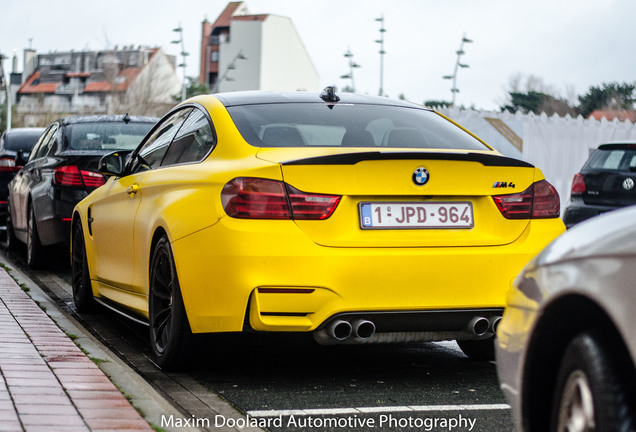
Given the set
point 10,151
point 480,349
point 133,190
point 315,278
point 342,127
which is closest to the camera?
point 315,278

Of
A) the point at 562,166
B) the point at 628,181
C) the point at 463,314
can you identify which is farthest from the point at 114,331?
the point at 562,166

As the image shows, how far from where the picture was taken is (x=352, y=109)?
6.07 meters

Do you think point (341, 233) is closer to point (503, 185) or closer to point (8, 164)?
point (503, 185)

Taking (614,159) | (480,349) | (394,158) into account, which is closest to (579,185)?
(614,159)

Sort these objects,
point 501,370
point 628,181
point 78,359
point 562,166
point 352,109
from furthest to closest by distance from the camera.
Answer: point 562,166 < point 628,181 < point 352,109 < point 78,359 < point 501,370

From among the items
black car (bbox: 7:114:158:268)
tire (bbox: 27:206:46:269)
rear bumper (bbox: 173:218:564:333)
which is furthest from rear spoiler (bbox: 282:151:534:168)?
tire (bbox: 27:206:46:269)

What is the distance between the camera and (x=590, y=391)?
2664 millimetres

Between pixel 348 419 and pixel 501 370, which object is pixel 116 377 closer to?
pixel 348 419

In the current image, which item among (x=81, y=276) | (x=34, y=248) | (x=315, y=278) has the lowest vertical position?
(x=34, y=248)

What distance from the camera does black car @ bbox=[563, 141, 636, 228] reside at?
12656mm

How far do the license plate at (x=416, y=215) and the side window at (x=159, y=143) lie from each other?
6.06 ft

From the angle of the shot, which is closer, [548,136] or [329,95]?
[329,95]

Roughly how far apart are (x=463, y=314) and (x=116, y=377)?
1.69 meters

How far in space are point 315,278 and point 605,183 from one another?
8.76 meters
